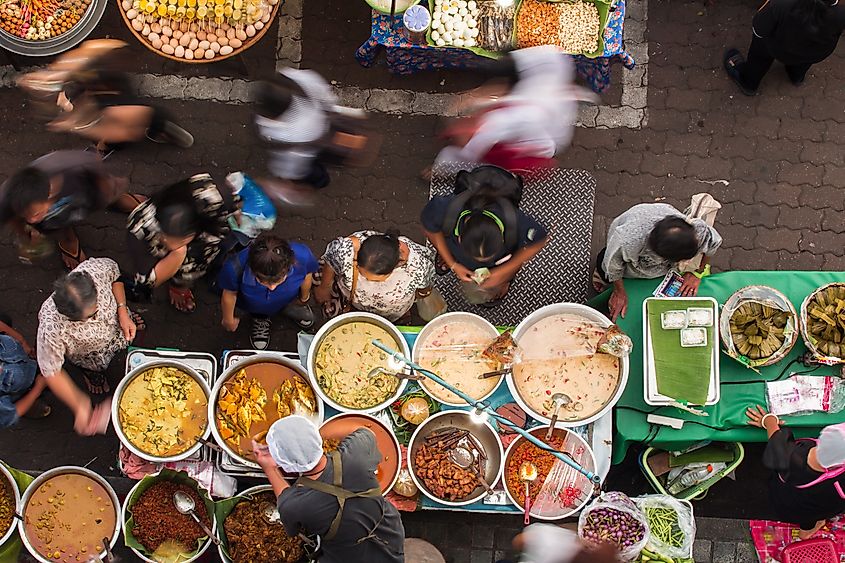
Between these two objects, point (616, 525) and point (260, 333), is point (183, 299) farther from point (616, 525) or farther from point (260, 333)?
point (616, 525)

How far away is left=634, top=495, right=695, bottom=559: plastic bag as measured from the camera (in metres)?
5.10

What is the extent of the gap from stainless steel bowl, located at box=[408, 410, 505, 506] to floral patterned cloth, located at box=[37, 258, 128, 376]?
7.09 feet

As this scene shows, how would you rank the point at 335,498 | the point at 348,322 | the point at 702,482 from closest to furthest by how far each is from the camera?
the point at 335,498
the point at 348,322
the point at 702,482

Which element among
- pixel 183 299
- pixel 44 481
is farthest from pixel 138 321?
pixel 44 481

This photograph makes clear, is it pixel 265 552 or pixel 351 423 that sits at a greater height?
pixel 351 423

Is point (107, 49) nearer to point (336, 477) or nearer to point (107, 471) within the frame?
point (107, 471)

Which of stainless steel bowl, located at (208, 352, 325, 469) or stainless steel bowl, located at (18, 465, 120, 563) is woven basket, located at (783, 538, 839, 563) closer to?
stainless steel bowl, located at (208, 352, 325, 469)

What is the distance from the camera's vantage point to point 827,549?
5.46 metres

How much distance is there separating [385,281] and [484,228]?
741mm

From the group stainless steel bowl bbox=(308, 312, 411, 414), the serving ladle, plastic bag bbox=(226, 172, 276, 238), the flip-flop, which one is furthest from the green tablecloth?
the flip-flop

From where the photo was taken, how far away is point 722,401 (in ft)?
17.4

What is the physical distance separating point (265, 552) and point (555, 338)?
234 cm

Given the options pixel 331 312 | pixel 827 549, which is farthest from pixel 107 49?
pixel 827 549

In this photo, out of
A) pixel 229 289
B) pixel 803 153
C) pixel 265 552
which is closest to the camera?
pixel 265 552
